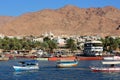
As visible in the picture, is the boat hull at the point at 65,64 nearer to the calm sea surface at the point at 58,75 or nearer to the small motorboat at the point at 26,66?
the small motorboat at the point at 26,66

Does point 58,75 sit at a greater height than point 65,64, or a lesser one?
lesser

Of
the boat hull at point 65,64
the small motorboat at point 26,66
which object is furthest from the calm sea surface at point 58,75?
the boat hull at point 65,64

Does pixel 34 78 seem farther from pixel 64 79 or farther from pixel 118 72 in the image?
pixel 118 72

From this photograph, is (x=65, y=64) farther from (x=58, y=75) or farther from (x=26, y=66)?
(x=58, y=75)

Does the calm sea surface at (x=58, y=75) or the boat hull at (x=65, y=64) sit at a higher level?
the boat hull at (x=65, y=64)

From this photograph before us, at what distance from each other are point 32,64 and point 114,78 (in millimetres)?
32294

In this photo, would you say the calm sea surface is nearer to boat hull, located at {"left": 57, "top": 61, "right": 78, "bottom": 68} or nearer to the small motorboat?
the small motorboat

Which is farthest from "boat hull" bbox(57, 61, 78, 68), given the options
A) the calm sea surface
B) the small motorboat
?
the calm sea surface

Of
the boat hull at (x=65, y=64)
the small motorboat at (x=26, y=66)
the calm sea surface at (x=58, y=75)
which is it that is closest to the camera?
the calm sea surface at (x=58, y=75)

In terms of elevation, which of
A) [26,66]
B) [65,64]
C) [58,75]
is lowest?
[58,75]

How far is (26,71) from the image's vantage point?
4245 inches

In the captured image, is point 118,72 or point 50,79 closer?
point 50,79

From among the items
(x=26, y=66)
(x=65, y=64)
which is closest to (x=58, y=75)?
(x=26, y=66)

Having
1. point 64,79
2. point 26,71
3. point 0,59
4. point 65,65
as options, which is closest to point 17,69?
point 26,71
